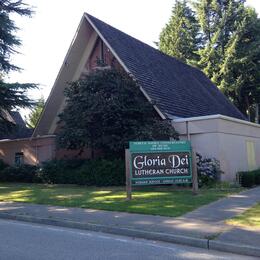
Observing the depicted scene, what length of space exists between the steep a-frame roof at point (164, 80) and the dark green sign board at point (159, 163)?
17.3ft

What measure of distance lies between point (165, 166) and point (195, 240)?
6.56 m

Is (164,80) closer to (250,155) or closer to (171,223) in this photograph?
(250,155)

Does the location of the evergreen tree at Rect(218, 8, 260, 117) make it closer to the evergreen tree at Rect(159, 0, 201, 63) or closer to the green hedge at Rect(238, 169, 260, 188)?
the evergreen tree at Rect(159, 0, 201, 63)

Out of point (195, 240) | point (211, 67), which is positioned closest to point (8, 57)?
point (195, 240)

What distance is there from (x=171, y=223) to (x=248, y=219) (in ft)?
6.07

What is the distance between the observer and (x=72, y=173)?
822 inches

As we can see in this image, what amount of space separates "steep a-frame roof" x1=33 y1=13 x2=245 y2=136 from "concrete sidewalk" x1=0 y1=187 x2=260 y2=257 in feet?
28.8

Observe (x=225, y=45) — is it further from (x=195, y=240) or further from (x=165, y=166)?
(x=195, y=240)

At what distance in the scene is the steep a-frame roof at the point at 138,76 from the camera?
21.5m

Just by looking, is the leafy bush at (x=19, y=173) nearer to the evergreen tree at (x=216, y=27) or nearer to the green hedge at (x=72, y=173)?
the green hedge at (x=72, y=173)

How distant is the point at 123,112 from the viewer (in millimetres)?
18641

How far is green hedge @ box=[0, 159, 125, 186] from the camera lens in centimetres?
1872

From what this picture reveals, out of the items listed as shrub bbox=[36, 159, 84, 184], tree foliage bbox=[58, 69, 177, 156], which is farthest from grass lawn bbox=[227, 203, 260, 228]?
shrub bbox=[36, 159, 84, 184]

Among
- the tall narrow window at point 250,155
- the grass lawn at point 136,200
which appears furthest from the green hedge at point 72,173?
the tall narrow window at point 250,155
